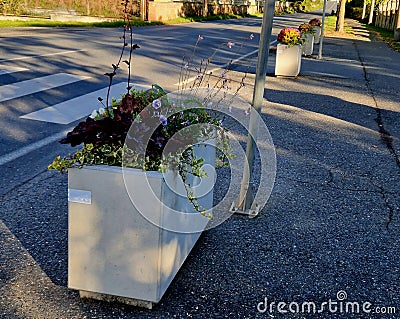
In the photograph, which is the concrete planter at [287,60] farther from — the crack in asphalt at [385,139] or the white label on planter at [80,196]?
the white label on planter at [80,196]

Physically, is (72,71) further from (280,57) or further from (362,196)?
(362,196)

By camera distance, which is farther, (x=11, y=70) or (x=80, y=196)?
(x=11, y=70)

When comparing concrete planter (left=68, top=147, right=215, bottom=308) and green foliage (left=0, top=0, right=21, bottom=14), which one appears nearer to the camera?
concrete planter (left=68, top=147, right=215, bottom=308)

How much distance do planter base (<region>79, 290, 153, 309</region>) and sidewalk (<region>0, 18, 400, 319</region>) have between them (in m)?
0.04

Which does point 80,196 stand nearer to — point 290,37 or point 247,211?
point 247,211

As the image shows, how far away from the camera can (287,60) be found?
13.4 metres

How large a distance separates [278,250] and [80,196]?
5.52 feet

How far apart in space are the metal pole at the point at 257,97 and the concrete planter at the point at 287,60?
8.67 m

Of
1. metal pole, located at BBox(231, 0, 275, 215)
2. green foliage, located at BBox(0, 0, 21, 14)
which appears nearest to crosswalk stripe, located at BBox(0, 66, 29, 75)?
metal pole, located at BBox(231, 0, 275, 215)

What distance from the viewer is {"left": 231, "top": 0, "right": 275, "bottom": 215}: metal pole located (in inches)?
174

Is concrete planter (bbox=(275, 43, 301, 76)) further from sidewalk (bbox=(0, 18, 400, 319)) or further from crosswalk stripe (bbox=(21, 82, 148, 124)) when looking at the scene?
sidewalk (bbox=(0, 18, 400, 319))

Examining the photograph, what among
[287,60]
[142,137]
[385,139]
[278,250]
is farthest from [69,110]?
[287,60]

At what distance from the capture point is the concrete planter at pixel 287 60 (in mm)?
13117

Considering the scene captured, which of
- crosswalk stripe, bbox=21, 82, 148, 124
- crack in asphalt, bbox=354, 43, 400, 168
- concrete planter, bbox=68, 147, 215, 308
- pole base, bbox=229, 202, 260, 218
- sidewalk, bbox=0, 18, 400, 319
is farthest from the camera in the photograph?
crosswalk stripe, bbox=21, 82, 148, 124
